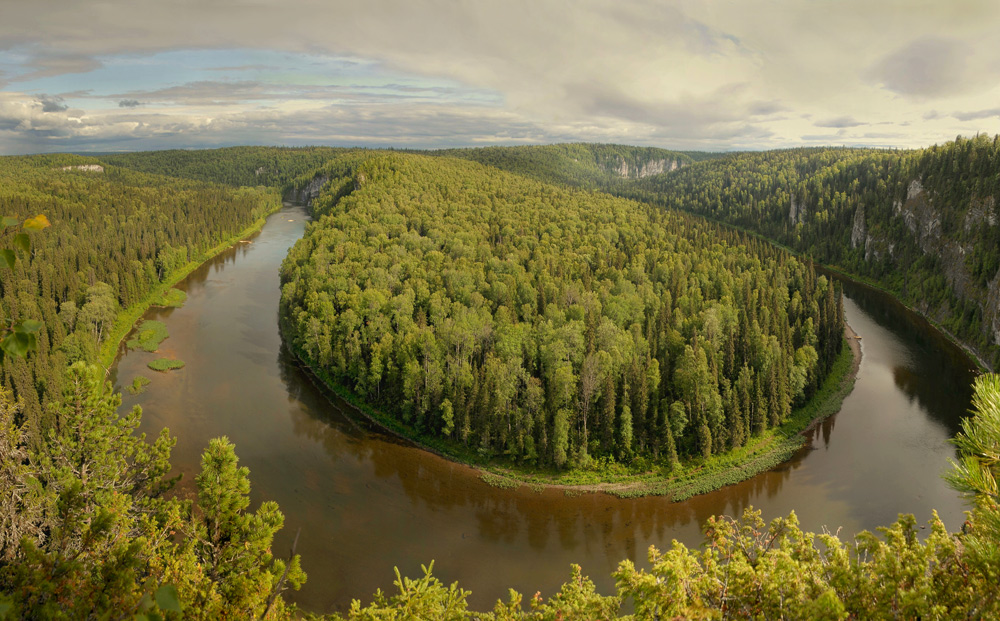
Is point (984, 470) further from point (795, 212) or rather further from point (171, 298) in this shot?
point (795, 212)

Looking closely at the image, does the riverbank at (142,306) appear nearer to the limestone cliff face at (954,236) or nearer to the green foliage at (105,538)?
the green foliage at (105,538)

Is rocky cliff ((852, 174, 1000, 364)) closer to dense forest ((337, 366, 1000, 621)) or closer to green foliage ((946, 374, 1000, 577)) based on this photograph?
dense forest ((337, 366, 1000, 621))

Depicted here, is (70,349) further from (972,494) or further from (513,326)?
(972,494)

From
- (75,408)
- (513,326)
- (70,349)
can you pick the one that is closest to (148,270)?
(70,349)

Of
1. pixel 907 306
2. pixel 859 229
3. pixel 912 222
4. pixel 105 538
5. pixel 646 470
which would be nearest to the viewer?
pixel 105 538

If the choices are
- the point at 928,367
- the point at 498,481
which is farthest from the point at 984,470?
the point at 928,367

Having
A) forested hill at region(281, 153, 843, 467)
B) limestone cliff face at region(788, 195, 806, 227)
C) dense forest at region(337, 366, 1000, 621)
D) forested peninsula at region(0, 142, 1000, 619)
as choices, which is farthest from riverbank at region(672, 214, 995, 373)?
dense forest at region(337, 366, 1000, 621)
